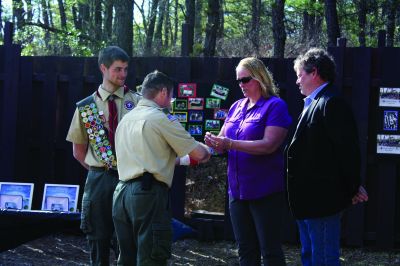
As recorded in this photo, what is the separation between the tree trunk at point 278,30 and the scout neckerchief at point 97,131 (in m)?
7.07

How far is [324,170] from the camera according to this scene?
149 inches

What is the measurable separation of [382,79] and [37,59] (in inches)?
160

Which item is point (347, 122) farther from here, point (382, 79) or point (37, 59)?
point (37, 59)

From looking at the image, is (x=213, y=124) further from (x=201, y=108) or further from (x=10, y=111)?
(x=10, y=111)

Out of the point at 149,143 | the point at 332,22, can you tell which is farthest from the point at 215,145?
the point at 332,22

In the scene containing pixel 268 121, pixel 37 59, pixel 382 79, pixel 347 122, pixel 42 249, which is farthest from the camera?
pixel 37 59

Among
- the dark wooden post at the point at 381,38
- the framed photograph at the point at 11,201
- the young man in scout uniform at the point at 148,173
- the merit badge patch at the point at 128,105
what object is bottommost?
the framed photograph at the point at 11,201

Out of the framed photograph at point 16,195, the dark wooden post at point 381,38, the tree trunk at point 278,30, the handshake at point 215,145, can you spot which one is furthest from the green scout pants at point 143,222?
the tree trunk at point 278,30

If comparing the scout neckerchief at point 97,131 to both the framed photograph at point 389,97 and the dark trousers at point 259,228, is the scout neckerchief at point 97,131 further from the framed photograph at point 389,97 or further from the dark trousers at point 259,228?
the framed photograph at point 389,97

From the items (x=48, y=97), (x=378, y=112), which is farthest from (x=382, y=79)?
(x=48, y=97)

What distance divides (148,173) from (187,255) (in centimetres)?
287

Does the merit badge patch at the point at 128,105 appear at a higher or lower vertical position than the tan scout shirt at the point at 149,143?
higher

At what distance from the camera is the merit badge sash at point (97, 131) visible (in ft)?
14.9

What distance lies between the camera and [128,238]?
397 cm
